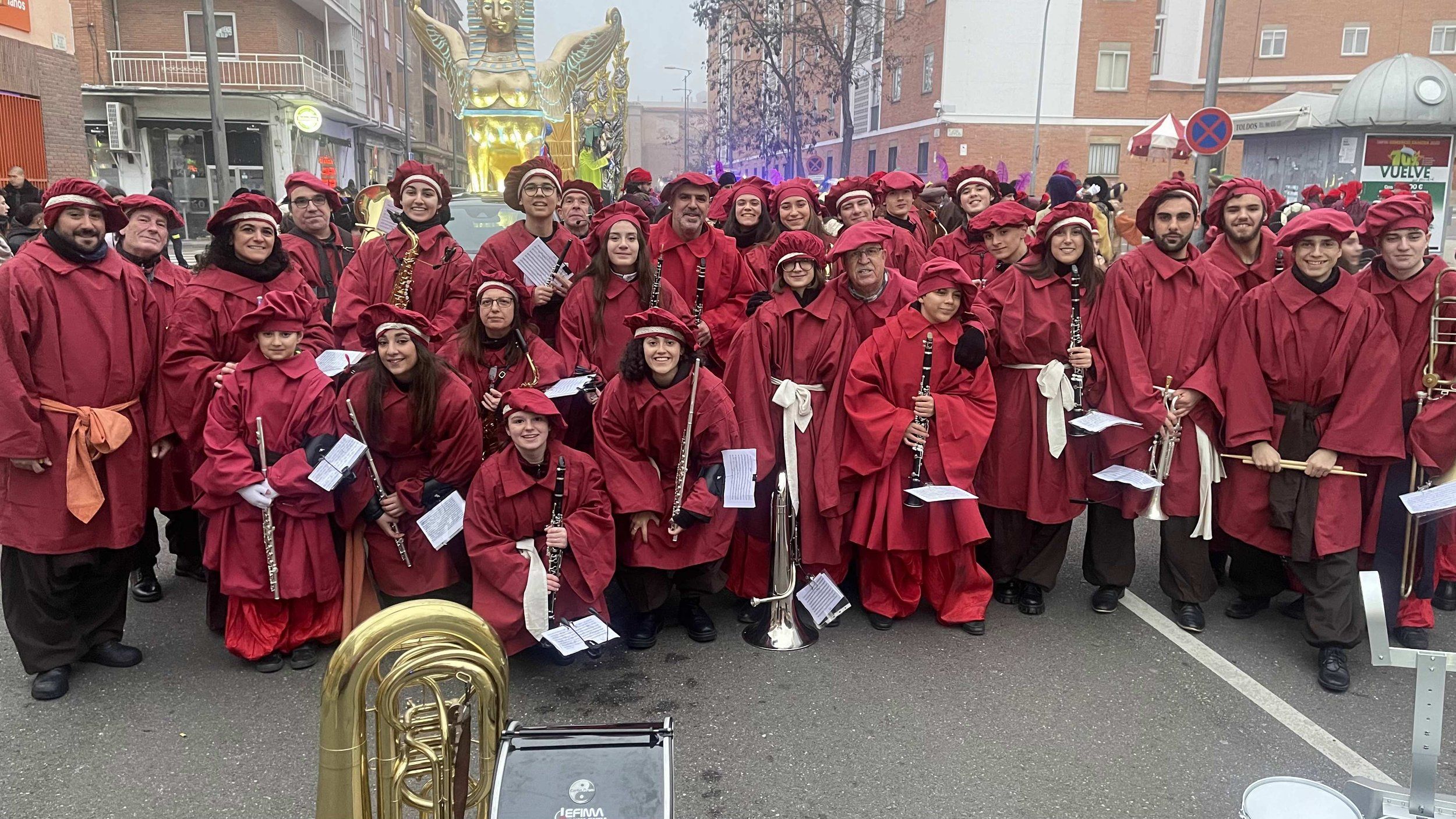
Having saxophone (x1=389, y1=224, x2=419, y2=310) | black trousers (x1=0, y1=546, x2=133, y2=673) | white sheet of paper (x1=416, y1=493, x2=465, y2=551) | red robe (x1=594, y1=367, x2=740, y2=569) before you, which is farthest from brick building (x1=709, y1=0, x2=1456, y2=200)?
black trousers (x1=0, y1=546, x2=133, y2=673)

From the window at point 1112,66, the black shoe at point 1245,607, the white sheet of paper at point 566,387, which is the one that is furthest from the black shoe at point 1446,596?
the window at point 1112,66

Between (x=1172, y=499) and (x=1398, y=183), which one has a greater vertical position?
(x=1398, y=183)

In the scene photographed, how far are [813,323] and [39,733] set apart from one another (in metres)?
3.70

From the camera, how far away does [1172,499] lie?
16.2 ft

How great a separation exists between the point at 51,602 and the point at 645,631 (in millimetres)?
2527

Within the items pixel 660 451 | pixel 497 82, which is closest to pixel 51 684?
pixel 660 451

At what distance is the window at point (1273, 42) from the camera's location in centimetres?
3812

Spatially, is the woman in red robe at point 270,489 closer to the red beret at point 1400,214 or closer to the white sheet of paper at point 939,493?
the white sheet of paper at point 939,493

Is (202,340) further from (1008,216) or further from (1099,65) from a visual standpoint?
(1099,65)

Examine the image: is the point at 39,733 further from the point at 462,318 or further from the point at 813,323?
the point at 813,323

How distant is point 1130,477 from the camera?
15.6 ft

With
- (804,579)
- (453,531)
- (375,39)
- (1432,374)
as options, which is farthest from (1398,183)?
(375,39)

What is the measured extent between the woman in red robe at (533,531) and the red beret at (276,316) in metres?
0.99

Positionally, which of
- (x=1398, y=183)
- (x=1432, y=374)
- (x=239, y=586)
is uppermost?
(x=1398, y=183)
